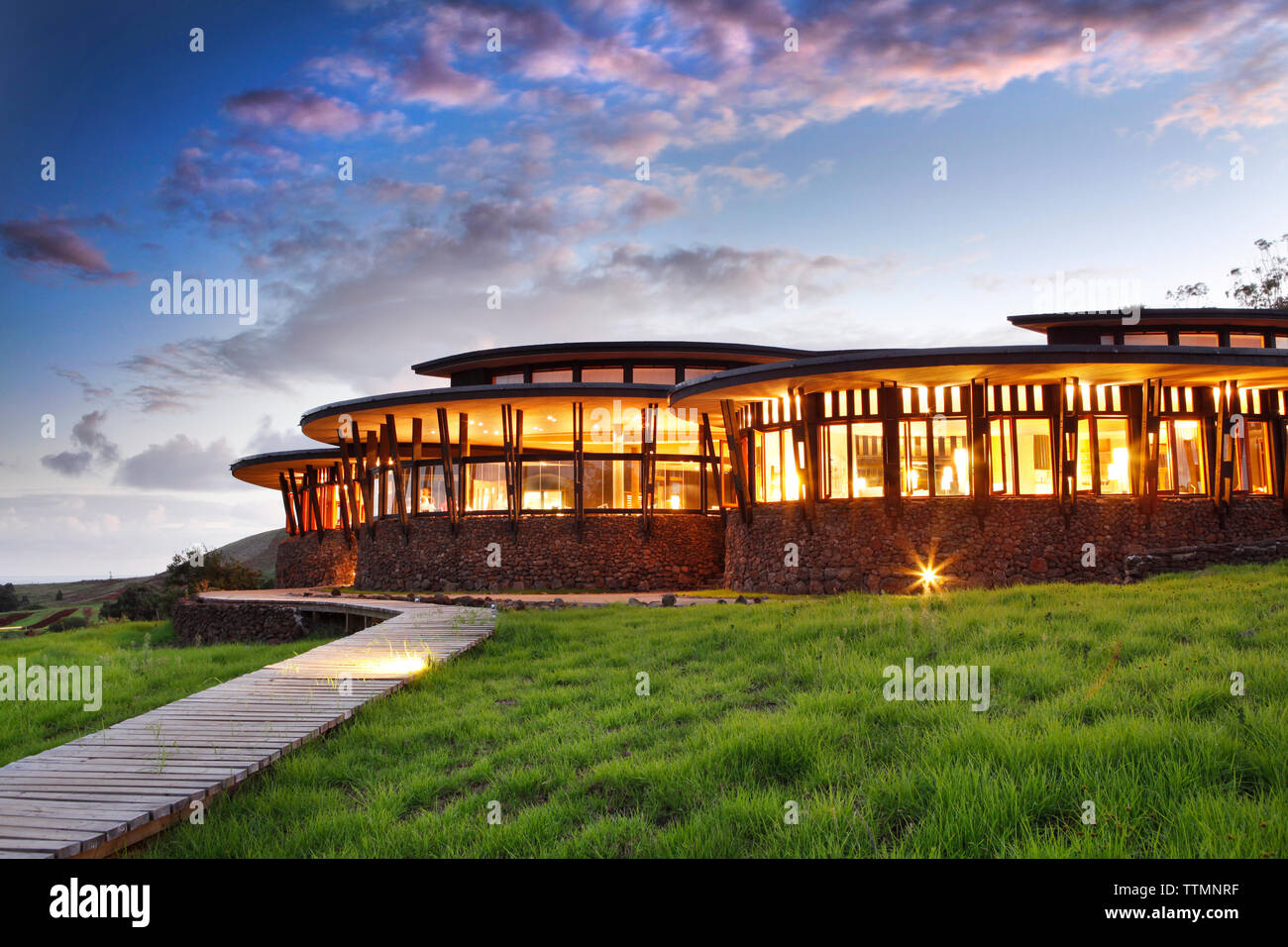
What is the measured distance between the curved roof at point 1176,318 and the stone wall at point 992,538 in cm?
1025

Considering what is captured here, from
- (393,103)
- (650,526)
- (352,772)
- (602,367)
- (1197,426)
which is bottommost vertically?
(352,772)

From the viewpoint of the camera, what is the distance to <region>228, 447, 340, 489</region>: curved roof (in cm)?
3648

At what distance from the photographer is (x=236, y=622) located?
73.9ft

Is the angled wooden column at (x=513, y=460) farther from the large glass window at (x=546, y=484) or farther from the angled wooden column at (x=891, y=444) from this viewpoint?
the angled wooden column at (x=891, y=444)

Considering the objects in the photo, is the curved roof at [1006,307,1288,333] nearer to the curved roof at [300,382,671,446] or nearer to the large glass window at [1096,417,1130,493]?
the large glass window at [1096,417,1130,493]

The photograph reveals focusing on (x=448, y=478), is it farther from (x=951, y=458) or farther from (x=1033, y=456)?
(x=1033, y=456)

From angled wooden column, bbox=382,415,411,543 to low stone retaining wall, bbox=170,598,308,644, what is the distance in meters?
5.83

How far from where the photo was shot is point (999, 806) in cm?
477

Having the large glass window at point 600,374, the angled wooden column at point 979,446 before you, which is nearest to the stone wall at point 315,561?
the large glass window at point 600,374

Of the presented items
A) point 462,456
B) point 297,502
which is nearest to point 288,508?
point 297,502

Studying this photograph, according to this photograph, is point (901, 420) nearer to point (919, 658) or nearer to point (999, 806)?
point (919, 658)

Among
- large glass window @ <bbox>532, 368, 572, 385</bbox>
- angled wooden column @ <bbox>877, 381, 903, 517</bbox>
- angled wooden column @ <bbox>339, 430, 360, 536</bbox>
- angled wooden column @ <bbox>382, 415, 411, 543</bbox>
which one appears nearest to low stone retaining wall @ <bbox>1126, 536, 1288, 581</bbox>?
angled wooden column @ <bbox>877, 381, 903, 517</bbox>
